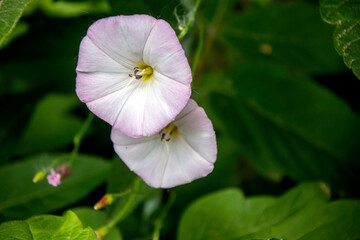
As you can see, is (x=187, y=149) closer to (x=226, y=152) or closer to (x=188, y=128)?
(x=188, y=128)

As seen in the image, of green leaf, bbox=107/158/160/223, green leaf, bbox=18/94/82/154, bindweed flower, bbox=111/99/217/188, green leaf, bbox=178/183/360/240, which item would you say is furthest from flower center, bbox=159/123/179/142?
green leaf, bbox=18/94/82/154

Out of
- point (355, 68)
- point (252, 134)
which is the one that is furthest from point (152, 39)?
point (252, 134)

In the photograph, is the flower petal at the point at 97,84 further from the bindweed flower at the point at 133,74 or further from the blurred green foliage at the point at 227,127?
the blurred green foliage at the point at 227,127

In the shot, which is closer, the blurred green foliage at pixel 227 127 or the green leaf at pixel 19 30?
the blurred green foliage at pixel 227 127

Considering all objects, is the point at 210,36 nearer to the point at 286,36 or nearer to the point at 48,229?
the point at 286,36

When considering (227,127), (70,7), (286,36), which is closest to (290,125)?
(227,127)

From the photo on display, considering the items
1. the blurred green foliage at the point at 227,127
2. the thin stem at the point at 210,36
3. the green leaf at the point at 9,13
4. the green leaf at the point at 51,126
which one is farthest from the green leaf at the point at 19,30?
the green leaf at the point at 9,13

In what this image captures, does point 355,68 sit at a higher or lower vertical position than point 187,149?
higher
